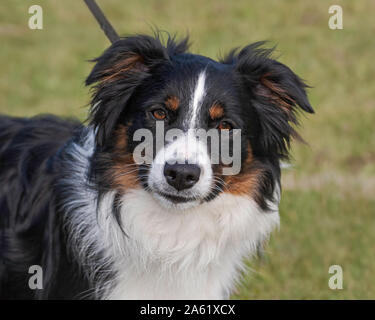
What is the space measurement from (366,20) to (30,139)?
8.75 meters

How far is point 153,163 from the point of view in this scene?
3.40 m

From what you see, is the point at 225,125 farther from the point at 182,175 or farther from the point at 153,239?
the point at 153,239

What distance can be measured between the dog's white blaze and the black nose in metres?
0.28

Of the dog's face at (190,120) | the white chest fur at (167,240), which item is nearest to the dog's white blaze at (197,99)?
the dog's face at (190,120)

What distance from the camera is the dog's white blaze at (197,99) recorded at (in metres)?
3.46

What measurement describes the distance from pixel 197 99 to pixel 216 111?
0.43 feet

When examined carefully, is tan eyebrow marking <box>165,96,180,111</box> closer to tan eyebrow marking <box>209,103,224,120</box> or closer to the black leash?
tan eyebrow marking <box>209,103,224,120</box>

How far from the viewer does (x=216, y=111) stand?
11.6 feet

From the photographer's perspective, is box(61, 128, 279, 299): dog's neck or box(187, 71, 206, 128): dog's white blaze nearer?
box(187, 71, 206, 128): dog's white blaze

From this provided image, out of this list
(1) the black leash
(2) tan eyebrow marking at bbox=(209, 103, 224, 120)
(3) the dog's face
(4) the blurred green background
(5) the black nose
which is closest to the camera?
(5) the black nose

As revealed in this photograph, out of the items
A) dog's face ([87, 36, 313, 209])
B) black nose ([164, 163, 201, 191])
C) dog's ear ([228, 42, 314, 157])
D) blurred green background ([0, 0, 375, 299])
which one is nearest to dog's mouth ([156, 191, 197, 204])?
dog's face ([87, 36, 313, 209])

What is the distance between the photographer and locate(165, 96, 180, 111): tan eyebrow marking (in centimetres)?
350

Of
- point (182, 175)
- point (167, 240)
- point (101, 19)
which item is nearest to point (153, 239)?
point (167, 240)
